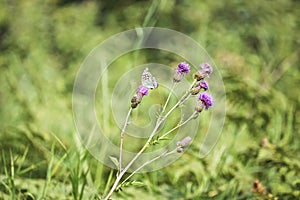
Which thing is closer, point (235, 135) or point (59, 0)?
point (235, 135)

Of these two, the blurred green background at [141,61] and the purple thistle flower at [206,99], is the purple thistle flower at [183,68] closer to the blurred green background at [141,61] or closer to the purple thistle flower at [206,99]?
the purple thistle flower at [206,99]

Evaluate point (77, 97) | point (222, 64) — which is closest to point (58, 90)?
point (77, 97)

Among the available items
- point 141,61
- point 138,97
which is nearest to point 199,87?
point 138,97

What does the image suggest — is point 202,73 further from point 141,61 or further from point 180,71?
point 141,61

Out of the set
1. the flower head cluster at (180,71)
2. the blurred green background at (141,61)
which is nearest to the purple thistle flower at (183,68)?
the flower head cluster at (180,71)

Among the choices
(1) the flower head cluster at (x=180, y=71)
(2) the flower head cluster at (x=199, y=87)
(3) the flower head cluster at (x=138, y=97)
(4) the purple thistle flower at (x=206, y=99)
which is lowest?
(3) the flower head cluster at (x=138, y=97)

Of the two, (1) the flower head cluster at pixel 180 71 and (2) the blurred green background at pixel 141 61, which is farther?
(2) the blurred green background at pixel 141 61

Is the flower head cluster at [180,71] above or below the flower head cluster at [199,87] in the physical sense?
above

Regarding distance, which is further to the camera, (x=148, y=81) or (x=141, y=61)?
(x=141, y=61)

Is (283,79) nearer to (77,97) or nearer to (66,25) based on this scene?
(77,97)
